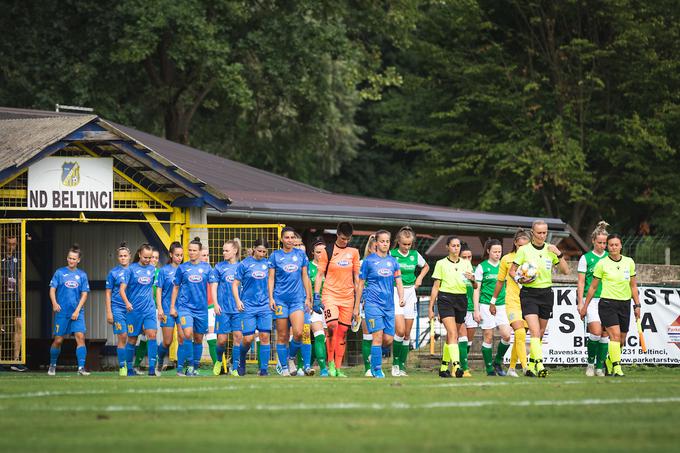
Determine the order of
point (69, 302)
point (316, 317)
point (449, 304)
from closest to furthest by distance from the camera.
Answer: point (449, 304), point (316, 317), point (69, 302)

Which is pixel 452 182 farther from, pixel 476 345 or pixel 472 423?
pixel 472 423

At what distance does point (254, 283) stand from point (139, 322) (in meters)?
2.32

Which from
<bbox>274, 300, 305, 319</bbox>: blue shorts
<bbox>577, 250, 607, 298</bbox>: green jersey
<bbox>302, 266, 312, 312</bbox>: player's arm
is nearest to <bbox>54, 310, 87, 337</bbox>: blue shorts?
<bbox>274, 300, 305, 319</bbox>: blue shorts

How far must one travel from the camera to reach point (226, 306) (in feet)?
63.2

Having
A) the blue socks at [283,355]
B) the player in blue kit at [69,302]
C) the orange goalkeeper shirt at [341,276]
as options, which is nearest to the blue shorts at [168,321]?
the player in blue kit at [69,302]

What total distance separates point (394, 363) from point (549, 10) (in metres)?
27.5

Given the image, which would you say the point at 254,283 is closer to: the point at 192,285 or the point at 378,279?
the point at 192,285

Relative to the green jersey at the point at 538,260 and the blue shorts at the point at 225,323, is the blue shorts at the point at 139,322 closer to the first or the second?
the blue shorts at the point at 225,323

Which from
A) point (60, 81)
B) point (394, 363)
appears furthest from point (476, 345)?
point (60, 81)

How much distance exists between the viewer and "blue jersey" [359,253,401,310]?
57.4 feet

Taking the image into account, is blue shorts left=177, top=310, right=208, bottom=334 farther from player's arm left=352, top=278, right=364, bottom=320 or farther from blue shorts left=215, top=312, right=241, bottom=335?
player's arm left=352, top=278, right=364, bottom=320

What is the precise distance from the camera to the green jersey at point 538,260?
16781 mm

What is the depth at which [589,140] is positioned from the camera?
42781 millimetres

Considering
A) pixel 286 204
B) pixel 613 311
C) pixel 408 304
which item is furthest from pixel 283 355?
pixel 286 204
